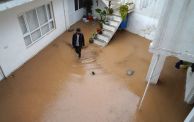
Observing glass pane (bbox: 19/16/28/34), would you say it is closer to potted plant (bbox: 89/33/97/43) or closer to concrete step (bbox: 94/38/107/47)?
potted plant (bbox: 89/33/97/43)

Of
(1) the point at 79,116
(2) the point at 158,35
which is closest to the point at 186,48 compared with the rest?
(2) the point at 158,35

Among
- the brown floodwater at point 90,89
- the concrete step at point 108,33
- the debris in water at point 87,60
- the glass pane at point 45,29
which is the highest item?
the glass pane at point 45,29

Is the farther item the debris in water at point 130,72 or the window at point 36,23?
the window at point 36,23

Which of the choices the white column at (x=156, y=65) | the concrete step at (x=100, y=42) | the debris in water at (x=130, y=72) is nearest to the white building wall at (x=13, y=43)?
the concrete step at (x=100, y=42)

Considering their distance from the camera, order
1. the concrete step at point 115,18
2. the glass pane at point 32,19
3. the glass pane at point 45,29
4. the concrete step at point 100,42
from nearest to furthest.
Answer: the glass pane at point 32,19
the glass pane at point 45,29
the concrete step at point 100,42
the concrete step at point 115,18

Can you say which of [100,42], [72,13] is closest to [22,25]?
[100,42]

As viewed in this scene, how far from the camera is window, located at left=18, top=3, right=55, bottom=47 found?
770 centimetres

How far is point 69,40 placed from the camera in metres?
9.94

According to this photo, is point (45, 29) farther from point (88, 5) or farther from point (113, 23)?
point (88, 5)

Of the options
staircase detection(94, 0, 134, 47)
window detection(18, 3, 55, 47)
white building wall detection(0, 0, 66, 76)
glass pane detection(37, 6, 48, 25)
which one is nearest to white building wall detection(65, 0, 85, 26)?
window detection(18, 3, 55, 47)

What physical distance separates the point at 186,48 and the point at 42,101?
5.31 meters

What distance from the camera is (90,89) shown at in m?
6.73

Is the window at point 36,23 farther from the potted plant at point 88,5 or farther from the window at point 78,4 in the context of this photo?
the potted plant at point 88,5

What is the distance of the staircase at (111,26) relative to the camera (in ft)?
31.5
